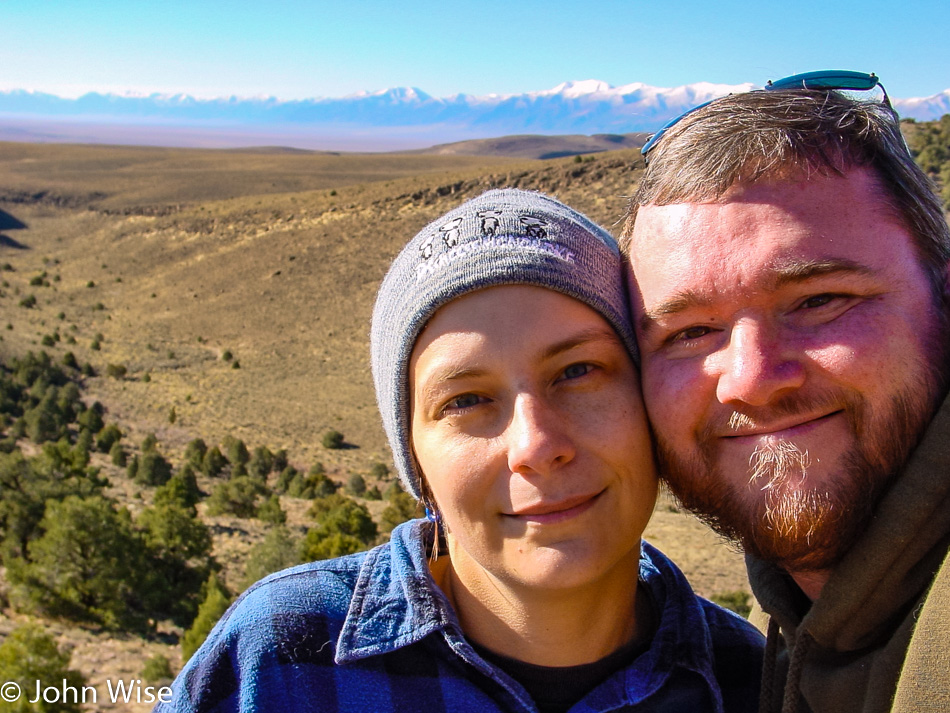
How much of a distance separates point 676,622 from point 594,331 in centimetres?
96

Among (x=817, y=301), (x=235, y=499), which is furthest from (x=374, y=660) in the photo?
(x=235, y=499)

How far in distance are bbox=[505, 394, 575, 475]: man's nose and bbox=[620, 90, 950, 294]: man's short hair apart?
31.9 inches

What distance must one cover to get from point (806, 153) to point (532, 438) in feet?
3.78

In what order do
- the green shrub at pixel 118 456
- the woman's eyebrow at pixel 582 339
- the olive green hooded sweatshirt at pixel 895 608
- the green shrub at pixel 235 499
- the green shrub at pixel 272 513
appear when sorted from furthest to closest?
the green shrub at pixel 118 456 → the green shrub at pixel 235 499 → the green shrub at pixel 272 513 → the woman's eyebrow at pixel 582 339 → the olive green hooded sweatshirt at pixel 895 608

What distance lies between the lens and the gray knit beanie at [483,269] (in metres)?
2.19

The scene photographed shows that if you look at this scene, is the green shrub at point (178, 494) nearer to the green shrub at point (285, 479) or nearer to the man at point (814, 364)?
the green shrub at point (285, 479)

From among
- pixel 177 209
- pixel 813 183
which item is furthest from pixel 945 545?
pixel 177 209

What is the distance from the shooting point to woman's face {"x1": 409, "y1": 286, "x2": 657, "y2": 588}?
2.08 meters

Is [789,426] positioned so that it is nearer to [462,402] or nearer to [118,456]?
[462,402]

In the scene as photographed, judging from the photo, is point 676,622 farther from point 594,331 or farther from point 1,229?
point 1,229

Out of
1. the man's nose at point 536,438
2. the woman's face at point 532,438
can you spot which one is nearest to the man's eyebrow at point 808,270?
the woman's face at point 532,438

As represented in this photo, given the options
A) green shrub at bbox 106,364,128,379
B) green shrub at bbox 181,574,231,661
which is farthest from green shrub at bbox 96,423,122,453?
green shrub at bbox 181,574,231,661

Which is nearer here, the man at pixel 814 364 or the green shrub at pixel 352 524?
the man at pixel 814 364

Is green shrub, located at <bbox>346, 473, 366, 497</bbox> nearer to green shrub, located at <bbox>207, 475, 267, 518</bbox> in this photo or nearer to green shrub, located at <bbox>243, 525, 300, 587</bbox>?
green shrub, located at <bbox>207, 475, 267, 518</bbox>
